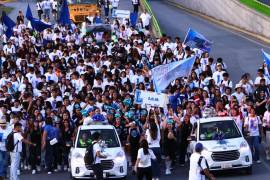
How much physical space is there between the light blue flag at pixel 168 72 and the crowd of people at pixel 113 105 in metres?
0.34

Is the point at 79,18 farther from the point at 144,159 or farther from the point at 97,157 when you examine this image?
the point at 144,159

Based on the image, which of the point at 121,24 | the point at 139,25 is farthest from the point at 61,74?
the point at 139,25

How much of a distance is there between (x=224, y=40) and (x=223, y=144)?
22429 mm

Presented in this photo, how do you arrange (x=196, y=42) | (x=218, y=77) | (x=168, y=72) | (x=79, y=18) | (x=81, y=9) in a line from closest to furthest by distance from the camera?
(x=168, y=72) < (x=218, y=77) < (x=196, y=42) < (x=79, y=18) < (x=81, y=9)

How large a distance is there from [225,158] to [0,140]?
6031 millimetres

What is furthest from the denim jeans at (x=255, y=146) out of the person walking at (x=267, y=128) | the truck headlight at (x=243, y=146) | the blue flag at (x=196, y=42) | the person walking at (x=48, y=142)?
the blue flag at (x=196, y=42)

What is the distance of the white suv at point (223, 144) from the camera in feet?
76.1

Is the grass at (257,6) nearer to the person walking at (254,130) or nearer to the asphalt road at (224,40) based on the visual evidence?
the asphalt road at (224,40)

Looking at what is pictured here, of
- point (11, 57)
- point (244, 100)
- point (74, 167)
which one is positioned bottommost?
point (74, 167)

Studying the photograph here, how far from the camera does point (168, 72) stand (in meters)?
26.8

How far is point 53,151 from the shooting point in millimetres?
24953

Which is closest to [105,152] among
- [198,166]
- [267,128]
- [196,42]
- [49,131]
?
[49,131]

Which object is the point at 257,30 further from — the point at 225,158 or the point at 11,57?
the point at 225,158

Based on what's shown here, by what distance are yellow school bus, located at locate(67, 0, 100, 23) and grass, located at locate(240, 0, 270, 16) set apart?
8322 mm
